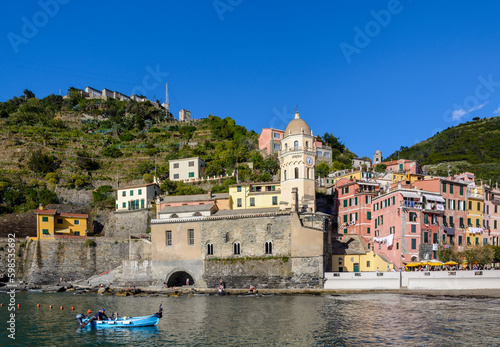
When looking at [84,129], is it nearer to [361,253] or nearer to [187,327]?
[361,253]

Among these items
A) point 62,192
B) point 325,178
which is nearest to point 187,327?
point 325,178

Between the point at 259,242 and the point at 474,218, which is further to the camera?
the point at 474,218

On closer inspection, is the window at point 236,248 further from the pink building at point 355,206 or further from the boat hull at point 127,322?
the boat hull at point 127,322

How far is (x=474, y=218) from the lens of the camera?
60969mm

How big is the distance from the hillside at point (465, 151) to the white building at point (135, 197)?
199 ft

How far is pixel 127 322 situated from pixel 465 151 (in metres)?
115

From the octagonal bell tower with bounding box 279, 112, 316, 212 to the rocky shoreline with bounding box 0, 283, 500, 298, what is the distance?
11414mm

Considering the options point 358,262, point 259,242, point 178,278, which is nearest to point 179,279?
point 178,278

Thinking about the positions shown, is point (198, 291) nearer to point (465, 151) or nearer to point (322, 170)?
point (322, 170)

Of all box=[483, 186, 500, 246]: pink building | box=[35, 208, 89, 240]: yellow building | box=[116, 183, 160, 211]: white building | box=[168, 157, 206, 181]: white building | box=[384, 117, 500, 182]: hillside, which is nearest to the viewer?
box=[483, 186, 500, 246]: pink building

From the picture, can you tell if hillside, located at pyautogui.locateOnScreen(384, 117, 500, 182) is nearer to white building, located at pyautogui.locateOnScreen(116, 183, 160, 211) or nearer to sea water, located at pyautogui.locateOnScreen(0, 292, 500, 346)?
white building, located at pyautogui.locateOnScreen(116, 183, 160, 211)

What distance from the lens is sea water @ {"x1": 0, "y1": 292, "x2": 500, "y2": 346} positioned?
29.8m

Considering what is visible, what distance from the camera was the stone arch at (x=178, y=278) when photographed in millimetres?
57281

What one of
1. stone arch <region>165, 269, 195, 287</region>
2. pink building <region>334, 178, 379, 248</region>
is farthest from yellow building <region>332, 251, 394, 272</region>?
stone arch <region>165, 269, 195, 287</region>
